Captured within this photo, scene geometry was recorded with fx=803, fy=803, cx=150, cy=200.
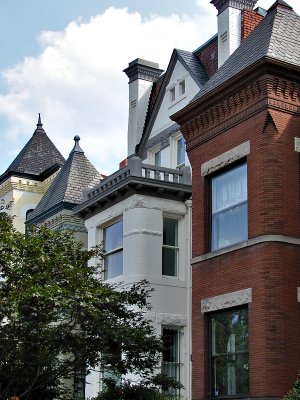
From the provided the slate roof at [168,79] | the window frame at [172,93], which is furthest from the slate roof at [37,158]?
A: the window frame at [172,93]

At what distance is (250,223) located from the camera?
18.8 m

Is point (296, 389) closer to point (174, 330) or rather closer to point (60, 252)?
point (60, 252)

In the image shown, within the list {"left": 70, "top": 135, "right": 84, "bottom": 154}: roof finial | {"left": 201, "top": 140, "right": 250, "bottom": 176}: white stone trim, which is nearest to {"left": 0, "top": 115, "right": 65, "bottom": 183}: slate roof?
{"left": 70, "top": 135, "right": 84, "bottom": 154}: roof finial

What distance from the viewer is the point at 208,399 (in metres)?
19.2

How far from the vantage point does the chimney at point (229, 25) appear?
2752 centimetres

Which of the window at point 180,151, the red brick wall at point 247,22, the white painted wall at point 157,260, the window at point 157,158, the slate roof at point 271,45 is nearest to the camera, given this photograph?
the slate roof at point 271,45

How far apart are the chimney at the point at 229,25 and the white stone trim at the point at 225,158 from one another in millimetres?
7799

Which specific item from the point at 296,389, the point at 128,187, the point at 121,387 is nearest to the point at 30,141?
the point at 128,187

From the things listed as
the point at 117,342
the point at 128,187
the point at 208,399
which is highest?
the point at 128,187

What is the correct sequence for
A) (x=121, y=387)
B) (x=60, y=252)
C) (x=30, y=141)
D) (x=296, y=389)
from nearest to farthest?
(x=296, y=389) < (x=60, y=252) < (x=121, y=387) < (x=30, y=141)

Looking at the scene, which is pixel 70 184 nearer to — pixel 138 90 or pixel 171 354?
pixel 138 90

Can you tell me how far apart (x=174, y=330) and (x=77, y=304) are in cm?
784

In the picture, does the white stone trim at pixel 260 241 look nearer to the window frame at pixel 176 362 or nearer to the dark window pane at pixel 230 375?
the dark window pane at pixel 230 375

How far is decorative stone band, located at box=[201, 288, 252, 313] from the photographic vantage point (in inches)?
725
